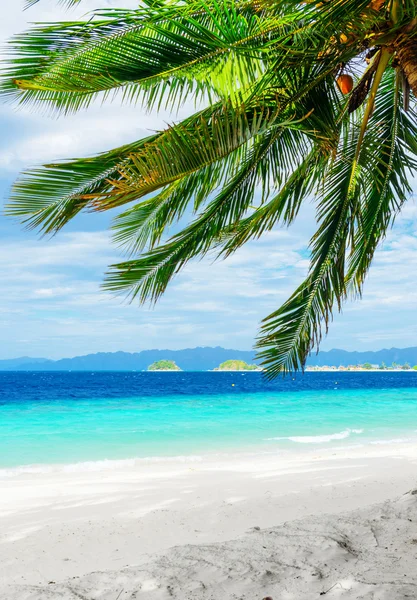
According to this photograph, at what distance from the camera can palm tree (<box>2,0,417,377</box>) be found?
9.95 feet

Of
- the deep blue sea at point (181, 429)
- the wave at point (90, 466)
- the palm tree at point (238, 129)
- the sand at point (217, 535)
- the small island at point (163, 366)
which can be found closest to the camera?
the sand at point (217, 535)

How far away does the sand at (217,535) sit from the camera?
241 cm

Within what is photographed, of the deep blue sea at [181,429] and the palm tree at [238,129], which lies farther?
the deep blue sea at [181,429]

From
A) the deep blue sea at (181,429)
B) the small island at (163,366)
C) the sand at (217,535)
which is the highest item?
the sand at (217,535)

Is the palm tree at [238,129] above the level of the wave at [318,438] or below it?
above

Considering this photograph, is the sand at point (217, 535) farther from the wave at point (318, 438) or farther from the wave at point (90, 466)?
the wave at point (318, 438)

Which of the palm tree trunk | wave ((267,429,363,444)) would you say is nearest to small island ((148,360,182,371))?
wave ((267,429,363,444))

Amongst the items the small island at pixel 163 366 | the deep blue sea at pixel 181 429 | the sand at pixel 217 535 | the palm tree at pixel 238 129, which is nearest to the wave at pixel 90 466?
the deep blue sea at pixel 181 429

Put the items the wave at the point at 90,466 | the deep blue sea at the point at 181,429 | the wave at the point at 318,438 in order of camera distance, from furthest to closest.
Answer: the wave at the point at 318,438 → the deep blue sea at the point at 181,429 → the wave at the point at 90,466

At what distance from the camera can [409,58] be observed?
339cm

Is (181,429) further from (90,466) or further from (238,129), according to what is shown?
(238,129)

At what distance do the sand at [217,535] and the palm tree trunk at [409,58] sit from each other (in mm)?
2772

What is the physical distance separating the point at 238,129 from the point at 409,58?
47.9 inches

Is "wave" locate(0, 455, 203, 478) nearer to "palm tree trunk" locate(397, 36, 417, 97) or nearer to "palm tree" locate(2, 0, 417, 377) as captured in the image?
"palm tree" locate(2, 0, 417, 377)
